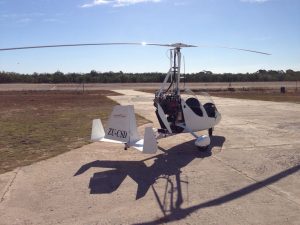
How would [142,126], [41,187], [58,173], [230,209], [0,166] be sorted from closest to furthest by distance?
1. [230,209]
2. [41,187]
3. [58,173]
4. [0,166]
5. [142,126]

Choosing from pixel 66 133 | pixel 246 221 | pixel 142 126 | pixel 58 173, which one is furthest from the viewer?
pixel 142 126

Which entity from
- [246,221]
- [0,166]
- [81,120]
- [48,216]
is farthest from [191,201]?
[81,120]

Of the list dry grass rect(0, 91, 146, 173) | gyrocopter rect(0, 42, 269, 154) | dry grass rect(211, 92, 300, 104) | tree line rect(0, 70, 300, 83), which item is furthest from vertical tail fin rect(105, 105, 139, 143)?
tree line rect(0, 70, 300, 83)

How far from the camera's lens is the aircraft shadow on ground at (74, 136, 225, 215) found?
717cm

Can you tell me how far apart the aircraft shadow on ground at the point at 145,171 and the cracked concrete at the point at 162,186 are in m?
0.02

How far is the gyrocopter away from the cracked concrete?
1.65 feet

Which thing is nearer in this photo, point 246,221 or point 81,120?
point 246,221

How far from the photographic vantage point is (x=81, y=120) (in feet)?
56.4

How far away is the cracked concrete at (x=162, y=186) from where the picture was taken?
5.80m

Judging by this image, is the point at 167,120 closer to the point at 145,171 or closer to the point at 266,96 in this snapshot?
the point at 145,171

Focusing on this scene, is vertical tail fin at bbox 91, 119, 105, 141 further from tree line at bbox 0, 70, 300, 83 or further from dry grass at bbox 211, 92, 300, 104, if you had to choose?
tree line at bbox 0, 70, 300, 83

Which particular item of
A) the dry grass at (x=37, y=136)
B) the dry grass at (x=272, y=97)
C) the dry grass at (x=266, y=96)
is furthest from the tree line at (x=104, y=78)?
the dry grass at (x=37, y=136)

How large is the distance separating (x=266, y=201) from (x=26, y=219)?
12.9 feet

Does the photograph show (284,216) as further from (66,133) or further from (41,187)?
(66,133)
